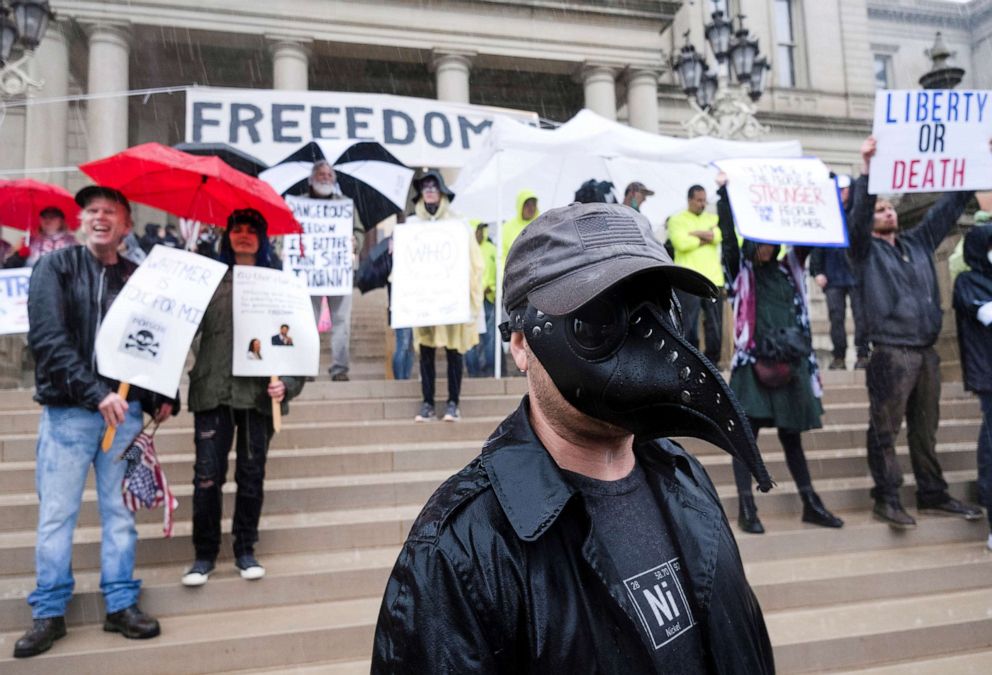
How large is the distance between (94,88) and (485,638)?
737 inches

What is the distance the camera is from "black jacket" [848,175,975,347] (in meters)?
5.02

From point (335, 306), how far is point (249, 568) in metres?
4.16

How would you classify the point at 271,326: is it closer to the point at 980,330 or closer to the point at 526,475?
the point at 526,475

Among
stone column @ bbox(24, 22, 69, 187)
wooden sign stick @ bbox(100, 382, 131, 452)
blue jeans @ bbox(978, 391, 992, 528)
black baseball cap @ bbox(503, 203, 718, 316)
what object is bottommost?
blue jeans @ bbox(978, 391, 992, 528)

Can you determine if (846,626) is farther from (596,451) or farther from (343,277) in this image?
(343,277)

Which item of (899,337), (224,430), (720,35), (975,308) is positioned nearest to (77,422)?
(224,430)

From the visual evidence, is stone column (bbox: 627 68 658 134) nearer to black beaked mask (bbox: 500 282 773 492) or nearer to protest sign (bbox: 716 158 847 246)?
protest sign (bbox: 716 158 847 246)

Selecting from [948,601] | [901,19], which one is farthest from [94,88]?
[901,19]

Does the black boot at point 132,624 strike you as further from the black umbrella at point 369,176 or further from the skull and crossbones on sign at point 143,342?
the black umbrella at point 369,176

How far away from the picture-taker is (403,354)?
→ 8086mm

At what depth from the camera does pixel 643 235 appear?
4.20ft

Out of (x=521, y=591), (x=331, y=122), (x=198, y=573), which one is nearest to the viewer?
A: (x=521, y=591)

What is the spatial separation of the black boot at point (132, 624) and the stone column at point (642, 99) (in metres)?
19.0

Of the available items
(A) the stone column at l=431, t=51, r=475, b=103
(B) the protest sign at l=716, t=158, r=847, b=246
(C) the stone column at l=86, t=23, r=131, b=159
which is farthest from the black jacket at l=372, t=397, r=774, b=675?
(A) the stone column at l=431, t=51, r=475, b=103
